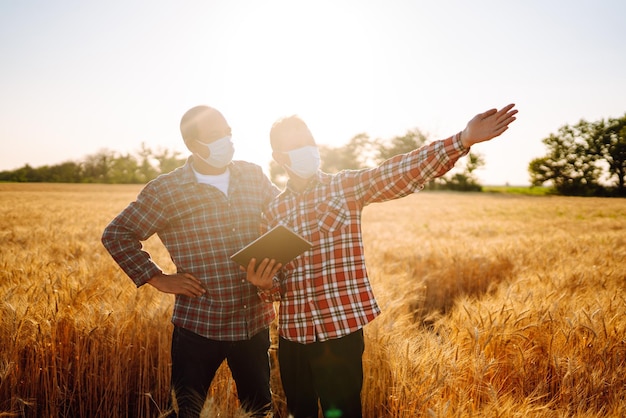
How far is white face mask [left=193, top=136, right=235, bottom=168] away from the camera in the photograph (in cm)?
206

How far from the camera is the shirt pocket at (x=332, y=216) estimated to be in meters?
1.75

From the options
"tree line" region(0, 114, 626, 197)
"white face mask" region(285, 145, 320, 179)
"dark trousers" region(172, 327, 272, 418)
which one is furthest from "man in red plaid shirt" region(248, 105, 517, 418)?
"tree line" region(0, 114, 626, 197)

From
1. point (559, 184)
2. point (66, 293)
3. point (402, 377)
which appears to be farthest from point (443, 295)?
point (559, 184)

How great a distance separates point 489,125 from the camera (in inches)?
60.6

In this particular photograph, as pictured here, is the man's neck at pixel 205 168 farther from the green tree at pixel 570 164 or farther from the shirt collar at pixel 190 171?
the green tree at pixel 570 164

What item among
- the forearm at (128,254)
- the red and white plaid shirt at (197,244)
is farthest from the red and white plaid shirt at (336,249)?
the forearm at (128,254)

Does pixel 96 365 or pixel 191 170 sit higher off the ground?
pixel 191 170

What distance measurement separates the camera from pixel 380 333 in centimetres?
274

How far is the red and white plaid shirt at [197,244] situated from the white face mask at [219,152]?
0.15 metres

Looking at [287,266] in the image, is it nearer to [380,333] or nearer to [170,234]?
[170,234]

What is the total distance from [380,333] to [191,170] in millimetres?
1886

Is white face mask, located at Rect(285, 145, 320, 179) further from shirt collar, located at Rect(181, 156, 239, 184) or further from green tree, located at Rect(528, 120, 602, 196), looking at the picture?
green tree, located at Rect(528, 120, 602, 196)

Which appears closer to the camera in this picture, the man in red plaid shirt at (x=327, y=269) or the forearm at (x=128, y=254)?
the man in red plaid shirt at (x=327, y=269)

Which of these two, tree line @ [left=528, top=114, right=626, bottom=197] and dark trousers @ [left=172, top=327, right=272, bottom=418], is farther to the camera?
tree line @ [left=528, top=114, right=626, bottom=197]
